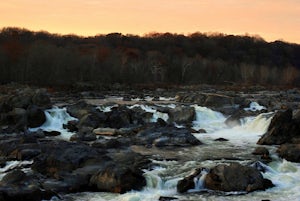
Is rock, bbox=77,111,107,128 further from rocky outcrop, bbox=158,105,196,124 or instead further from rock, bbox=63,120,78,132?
rocky outcrop, bbox=158,105,196,124

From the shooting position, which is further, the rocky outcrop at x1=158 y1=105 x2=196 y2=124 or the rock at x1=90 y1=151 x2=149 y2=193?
the rocky outcrop at x1=158 y1=105 x2=196 y2=124

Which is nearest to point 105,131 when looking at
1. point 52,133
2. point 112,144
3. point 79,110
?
point 52,133

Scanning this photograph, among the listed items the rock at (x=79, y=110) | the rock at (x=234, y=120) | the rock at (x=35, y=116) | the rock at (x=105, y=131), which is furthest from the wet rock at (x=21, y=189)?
the rock at (x=234, y=120)

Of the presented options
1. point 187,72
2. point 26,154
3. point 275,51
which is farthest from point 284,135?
point 275,51

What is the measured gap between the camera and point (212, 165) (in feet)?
62.4

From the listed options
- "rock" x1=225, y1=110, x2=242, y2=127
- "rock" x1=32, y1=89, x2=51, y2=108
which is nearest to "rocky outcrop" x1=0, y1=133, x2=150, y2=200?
"rock" x1=32, y1=89, x2=51, y2=108

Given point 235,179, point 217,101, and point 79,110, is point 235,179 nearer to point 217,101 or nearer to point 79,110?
point 79,110

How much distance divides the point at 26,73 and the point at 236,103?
33766mm

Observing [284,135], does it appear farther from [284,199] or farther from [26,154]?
[26,154]

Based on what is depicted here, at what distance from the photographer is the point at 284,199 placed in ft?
49.4

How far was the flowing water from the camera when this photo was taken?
15305 millimetres

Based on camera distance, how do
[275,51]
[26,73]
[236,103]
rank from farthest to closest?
[275,51] → [26,73] → [236,103]

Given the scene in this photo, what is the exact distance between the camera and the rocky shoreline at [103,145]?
15.9 m

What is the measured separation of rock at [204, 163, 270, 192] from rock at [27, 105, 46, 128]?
55.2ft
